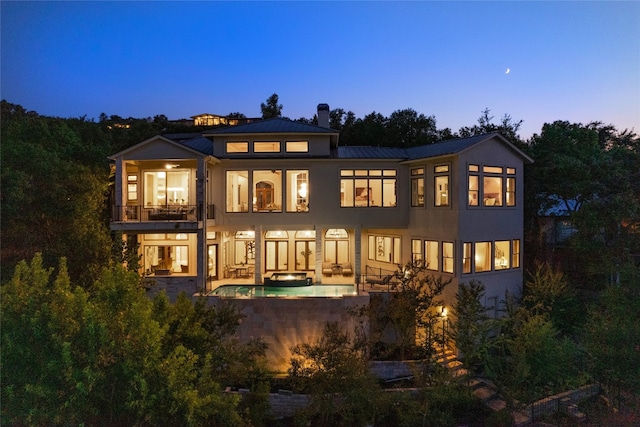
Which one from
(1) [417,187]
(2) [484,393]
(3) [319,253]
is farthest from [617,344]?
(3) [319,253]

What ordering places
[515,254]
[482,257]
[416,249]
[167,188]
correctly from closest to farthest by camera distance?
[482,257] < [515,254] < [416,249] < [167,188]

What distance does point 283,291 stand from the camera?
1631 centimetres

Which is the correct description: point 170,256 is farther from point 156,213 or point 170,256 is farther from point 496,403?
point 496,403

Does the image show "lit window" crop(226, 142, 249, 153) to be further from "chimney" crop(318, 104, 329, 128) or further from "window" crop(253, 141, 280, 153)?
"chimney" crop(318, 104, 329, 128)

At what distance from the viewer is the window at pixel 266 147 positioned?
2045 cm

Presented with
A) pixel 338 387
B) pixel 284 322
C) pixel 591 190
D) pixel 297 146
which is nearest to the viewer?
pixel 338 387

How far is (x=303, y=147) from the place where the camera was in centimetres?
2039

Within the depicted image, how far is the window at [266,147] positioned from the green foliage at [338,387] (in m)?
11.0

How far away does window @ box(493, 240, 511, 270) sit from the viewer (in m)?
18.3

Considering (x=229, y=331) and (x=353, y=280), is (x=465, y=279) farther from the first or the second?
(x=229, y=331)

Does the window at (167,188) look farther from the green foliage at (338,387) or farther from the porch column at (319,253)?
the green foliage at (338,387)

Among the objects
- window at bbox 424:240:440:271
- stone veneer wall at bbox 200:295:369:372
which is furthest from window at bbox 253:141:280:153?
window at bbox 424:240:440:271

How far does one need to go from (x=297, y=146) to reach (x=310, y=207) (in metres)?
3.31

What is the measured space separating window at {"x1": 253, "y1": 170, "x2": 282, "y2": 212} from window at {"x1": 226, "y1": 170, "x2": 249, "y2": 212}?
1.79ft
